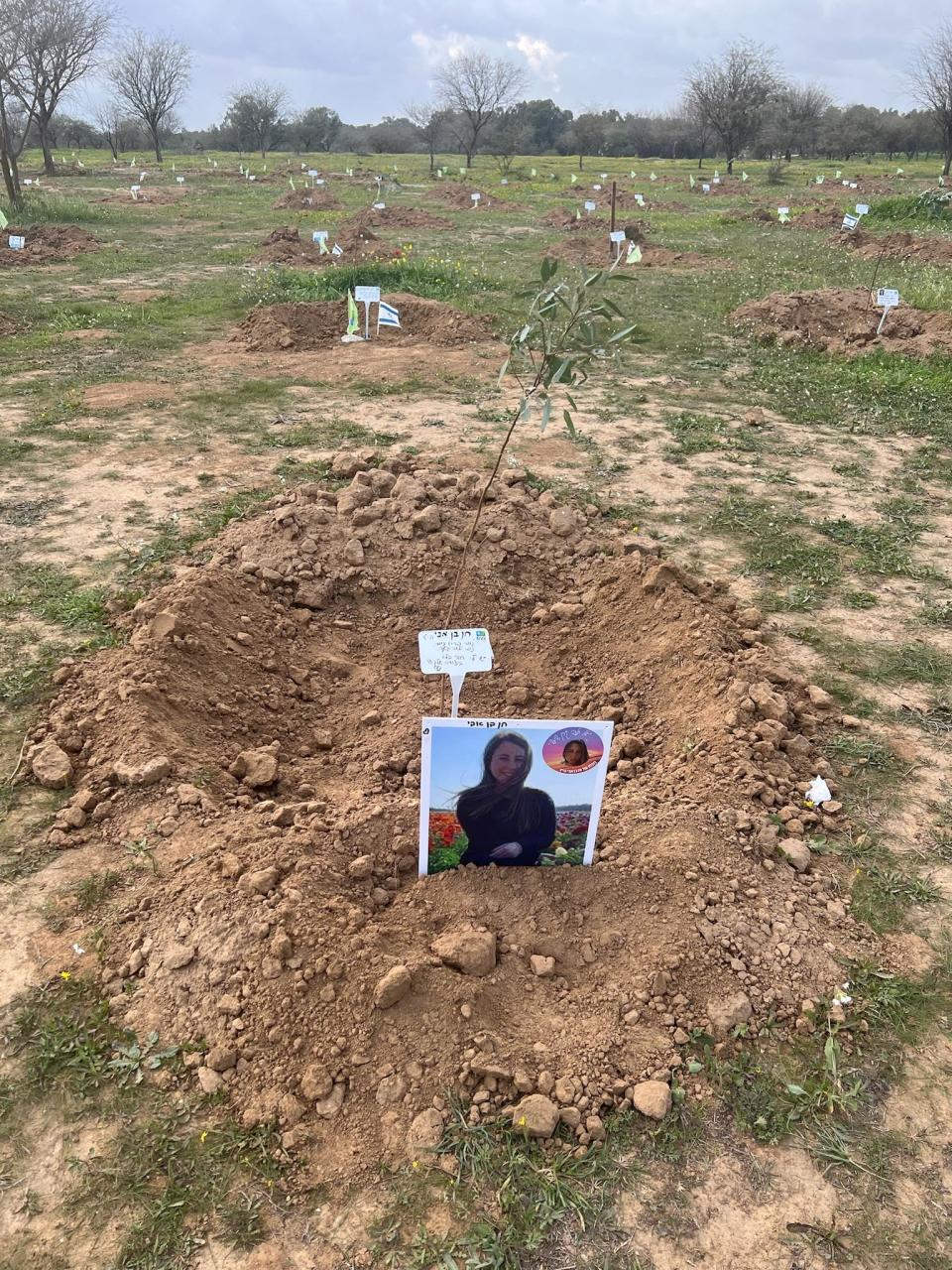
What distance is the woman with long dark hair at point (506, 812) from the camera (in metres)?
2.57

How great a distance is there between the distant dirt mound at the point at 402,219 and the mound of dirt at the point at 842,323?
12.2 metres

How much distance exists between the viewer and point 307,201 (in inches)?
979

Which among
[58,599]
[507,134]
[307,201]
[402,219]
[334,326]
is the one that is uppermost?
[507,134]

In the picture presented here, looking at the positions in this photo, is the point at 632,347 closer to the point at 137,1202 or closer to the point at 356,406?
the point at 356,406

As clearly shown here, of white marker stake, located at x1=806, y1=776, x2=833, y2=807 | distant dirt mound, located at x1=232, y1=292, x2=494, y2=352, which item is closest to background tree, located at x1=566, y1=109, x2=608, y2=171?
distant dirt mound, located at x1=232, y1=292, x2=494, y2=352

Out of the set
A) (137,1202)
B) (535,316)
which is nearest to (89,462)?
(535,316)

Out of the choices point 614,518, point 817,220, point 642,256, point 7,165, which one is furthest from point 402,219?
point 614,518

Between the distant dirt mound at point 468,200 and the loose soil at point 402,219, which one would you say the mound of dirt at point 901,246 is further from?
the distant dirt mound at point 468,200

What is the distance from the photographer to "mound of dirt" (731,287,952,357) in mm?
9969

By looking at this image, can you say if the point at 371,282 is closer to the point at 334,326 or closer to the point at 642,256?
the point at 334,326

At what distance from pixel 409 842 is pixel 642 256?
1696 centimetres

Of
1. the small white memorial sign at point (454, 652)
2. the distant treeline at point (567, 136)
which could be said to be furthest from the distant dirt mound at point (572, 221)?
the distant treeline at point (567, 136)

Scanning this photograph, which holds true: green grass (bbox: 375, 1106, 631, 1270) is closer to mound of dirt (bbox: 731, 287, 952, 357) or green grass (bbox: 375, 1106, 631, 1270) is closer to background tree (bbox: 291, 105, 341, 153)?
mound of dirt (bbox: 731, 287, 952, 357)

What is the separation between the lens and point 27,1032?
2.40 m
